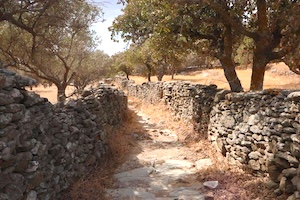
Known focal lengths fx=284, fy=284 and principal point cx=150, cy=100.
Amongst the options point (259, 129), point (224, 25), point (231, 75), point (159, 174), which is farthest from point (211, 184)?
point (224, 25)

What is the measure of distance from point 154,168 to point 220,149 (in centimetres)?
206

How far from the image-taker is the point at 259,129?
6.52m

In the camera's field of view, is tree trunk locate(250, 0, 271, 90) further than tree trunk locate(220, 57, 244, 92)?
No

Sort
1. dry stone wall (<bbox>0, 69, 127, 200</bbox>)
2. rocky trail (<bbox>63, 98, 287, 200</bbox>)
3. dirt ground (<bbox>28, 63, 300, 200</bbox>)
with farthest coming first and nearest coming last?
rocky trail (<bbox>63, 98, 287, 200</bbox>) → dirt ground (<bbox>28, 63, 300, 200</bbox>) → dry stone wall (<bbox>0, 69, 127, 200</bbox>)

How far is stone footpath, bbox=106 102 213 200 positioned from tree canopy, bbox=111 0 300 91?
3604 mm

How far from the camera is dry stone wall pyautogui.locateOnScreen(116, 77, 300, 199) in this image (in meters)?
5.25

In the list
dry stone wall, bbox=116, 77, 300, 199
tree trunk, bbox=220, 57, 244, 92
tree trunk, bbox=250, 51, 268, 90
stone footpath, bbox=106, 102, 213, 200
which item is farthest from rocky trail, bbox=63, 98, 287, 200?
tree trunk, bbox=250, 51, 268, 90

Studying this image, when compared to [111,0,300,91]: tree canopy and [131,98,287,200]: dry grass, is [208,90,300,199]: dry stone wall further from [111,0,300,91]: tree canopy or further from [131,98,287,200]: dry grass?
[111,0,300,91]: tree canopy

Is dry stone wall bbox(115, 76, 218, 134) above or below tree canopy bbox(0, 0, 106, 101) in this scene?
below

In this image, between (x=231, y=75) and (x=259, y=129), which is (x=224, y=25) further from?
(x=259, y=129)

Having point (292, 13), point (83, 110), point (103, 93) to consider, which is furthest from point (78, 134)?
point (292, 13)

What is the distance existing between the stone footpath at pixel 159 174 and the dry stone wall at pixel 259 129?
103 cm

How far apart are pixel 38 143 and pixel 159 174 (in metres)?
3.68

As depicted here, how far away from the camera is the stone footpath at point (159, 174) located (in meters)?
6.14
